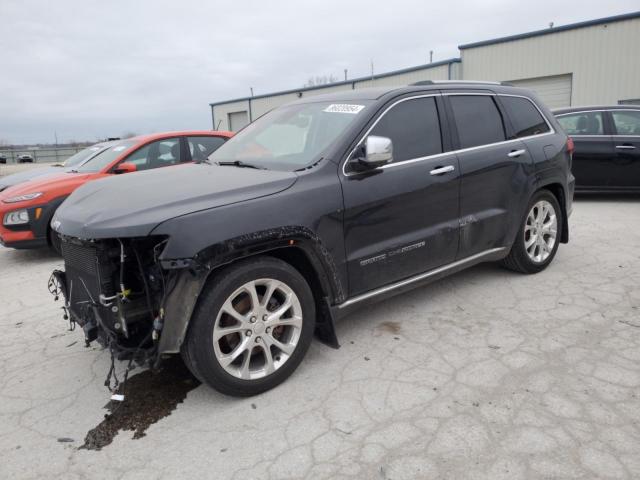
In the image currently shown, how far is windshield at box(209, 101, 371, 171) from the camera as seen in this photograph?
135 inches

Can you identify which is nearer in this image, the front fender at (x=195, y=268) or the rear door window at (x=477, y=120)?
the front fender at (x=195, y=268)

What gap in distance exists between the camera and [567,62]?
670 inches

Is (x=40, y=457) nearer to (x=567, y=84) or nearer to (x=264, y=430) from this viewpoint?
(x=264, y=430)

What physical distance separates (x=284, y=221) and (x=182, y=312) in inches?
30.2

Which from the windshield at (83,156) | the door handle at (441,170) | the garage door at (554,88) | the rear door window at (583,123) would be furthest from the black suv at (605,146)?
the garage door at (554,88)

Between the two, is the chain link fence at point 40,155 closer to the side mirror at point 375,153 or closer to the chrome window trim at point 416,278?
the chrome window trim at point 416,278

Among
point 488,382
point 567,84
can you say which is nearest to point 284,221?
point 488,382

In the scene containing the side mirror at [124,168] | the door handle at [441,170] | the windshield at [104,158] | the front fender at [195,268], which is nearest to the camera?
the front fender at [195,268]

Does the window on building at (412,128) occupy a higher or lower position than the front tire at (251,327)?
higher

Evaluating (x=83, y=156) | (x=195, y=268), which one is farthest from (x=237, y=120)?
(x=195, y=268)

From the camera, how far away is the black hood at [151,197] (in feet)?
8.60

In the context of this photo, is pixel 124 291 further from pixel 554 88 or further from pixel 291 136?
pixel 554 88

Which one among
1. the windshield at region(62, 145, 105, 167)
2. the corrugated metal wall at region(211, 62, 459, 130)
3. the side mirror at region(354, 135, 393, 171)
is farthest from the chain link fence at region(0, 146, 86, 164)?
the side mirror at region(354, 135, 393, 171)

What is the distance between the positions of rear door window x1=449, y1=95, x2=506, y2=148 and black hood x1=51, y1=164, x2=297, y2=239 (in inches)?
67.0
